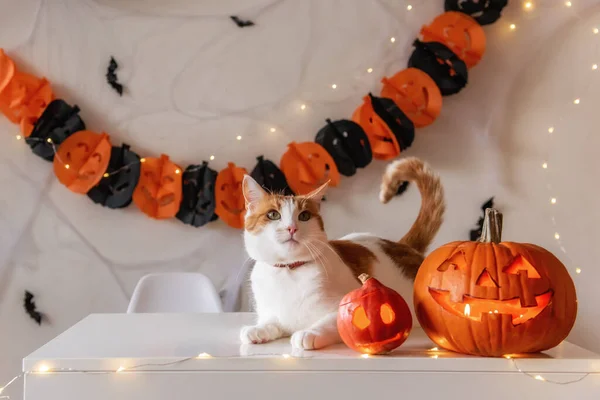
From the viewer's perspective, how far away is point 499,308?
943 mm

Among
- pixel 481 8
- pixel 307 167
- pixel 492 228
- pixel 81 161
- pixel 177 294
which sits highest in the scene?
pixel 481 8

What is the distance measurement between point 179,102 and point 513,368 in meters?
1.49

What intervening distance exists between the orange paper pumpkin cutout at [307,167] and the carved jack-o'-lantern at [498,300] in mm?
959

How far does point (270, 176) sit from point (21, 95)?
88 cm

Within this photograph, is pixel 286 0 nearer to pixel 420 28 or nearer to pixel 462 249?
pixel 420 28

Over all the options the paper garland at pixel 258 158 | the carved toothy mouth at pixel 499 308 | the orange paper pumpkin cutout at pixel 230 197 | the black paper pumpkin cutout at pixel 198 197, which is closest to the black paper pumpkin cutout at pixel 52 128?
the paper garland at pixel 258 158

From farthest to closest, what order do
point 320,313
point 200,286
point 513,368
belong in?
point 200,286 → point 320,313 → point 513,368

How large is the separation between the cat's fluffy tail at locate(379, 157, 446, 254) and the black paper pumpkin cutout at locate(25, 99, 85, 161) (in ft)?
3.83

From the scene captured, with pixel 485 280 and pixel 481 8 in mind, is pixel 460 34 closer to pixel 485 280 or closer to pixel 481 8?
pixel 481 8

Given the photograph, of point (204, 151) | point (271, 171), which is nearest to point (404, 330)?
point (271, 171)

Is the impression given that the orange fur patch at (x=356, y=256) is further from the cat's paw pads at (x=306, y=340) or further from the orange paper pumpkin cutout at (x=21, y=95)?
the orange paper pumpkin cutout at (x=21, y=95)

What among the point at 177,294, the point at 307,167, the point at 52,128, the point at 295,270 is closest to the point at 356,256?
the point at 295,270

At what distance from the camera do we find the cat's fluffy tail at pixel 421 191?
1376 mm

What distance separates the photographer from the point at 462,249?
1.00 metres
